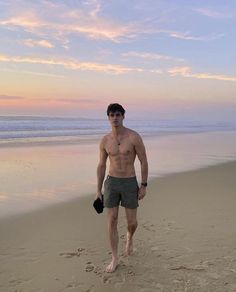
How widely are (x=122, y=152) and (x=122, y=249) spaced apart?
1411 millimetres

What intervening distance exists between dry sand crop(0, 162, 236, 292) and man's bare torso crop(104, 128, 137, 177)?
1.13 m

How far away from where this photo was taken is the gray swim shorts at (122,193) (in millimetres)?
4887

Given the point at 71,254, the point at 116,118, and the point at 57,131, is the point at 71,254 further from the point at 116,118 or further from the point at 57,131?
the point at 57,131

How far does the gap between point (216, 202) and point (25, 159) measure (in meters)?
7.94

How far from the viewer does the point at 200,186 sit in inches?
384

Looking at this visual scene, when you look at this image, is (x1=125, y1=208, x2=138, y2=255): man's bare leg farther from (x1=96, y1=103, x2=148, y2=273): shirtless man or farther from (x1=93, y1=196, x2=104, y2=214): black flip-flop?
(x1=93, y1=196, x2=104, y2=214): black flip-flop

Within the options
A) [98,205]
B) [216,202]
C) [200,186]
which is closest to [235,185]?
[200,186]

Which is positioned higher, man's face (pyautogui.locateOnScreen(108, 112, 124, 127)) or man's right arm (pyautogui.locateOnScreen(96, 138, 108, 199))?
man's face (pyautogui.locateOnScreen(108, 112, 124, 127))

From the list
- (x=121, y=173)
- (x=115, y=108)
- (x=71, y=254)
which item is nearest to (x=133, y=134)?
(x=115, y=108)

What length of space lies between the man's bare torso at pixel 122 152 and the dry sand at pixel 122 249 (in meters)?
1.13

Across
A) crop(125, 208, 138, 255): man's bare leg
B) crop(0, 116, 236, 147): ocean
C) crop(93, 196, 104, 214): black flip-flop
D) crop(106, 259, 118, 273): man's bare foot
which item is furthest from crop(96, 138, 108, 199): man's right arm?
crop(0, 116, 236, 147): ocean

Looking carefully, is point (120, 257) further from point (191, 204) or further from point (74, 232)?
point (191, 204)

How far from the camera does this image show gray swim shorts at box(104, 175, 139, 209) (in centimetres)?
489

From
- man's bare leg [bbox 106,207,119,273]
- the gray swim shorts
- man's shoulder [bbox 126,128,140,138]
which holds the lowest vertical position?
man's bare leg [bbox 106,207,119,273]
